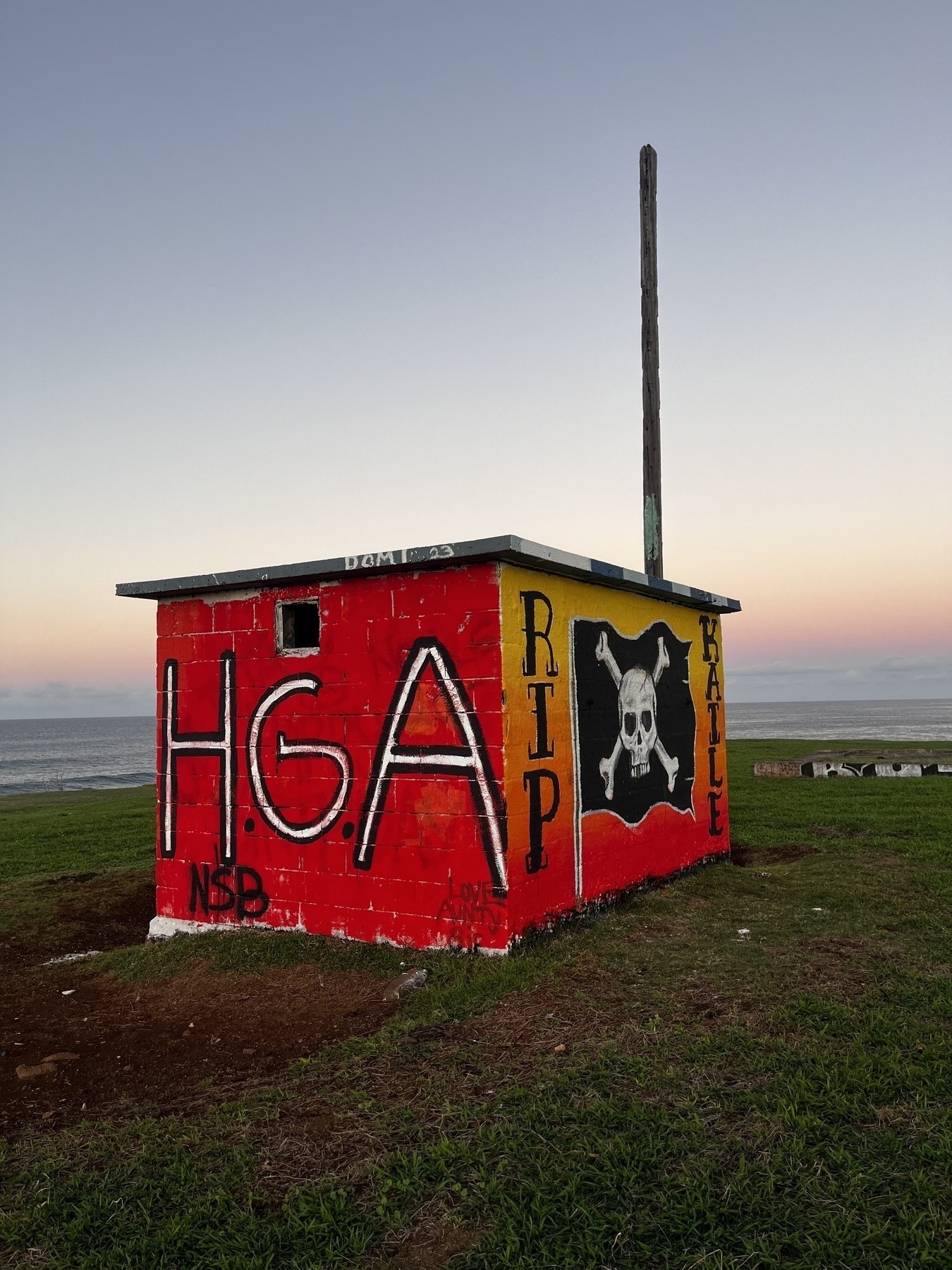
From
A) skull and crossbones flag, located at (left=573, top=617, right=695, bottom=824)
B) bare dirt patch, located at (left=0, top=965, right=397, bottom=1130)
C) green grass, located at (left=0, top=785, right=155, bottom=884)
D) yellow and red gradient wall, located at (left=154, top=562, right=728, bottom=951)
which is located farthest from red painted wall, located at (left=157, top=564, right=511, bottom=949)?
green grass, located at (left=0, top=785, right=155, bottom=884)

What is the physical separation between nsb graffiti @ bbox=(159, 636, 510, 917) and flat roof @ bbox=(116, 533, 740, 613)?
0.68 m

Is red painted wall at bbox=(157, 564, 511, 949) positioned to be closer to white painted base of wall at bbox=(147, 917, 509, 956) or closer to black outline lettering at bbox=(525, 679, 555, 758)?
white painted base of wall at bbox=(147, 917, 509, 956)

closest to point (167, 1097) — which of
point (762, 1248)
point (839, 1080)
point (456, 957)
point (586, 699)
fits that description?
point (456, 957)

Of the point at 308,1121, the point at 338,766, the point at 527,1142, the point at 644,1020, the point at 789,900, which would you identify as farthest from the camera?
the point at 789,900

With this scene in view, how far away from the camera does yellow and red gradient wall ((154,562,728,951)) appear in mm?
6695

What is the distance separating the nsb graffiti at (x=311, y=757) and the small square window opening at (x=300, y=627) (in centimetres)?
36

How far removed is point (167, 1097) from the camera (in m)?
4.64

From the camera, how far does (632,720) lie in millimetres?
8695

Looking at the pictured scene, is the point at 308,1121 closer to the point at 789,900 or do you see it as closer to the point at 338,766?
the point at 338,766

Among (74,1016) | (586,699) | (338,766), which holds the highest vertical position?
(586,699)

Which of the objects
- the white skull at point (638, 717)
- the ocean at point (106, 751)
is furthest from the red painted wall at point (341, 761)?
the ocean at point (106, 751)

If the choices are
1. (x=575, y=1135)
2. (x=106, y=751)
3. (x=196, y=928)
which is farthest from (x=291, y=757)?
(x=106, y=751)

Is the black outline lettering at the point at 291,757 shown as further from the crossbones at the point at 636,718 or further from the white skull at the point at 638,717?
the white skull at the point at 638,717

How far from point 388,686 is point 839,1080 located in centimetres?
430
